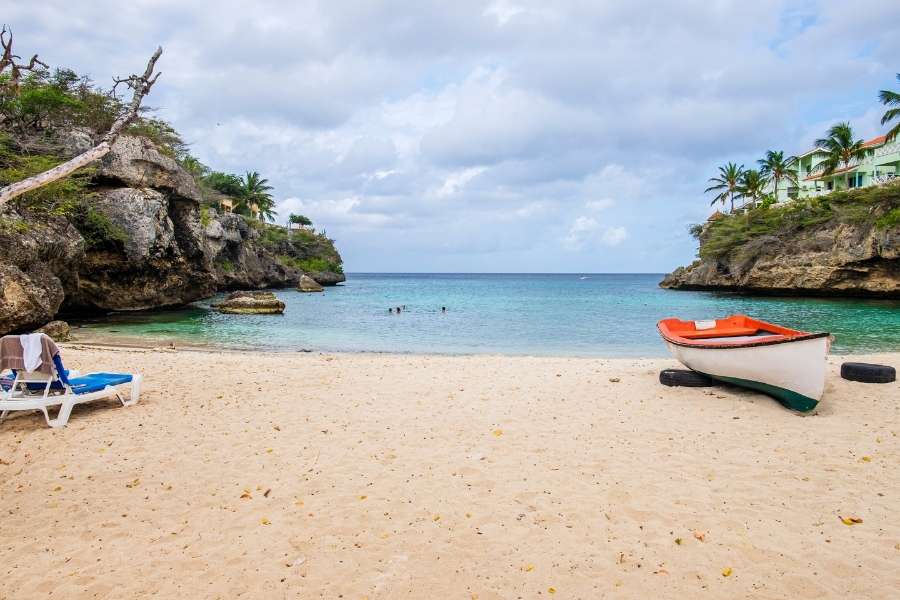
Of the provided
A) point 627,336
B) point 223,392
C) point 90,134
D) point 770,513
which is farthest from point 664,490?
point 90,134

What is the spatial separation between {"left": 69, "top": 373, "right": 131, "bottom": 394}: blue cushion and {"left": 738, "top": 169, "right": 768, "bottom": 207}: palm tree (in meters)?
66.9

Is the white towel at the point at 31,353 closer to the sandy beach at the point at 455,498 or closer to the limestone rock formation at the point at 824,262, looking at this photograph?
the sandy beach at the point at 455,498

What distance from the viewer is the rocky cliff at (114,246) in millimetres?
16547

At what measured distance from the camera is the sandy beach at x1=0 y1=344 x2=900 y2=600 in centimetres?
365

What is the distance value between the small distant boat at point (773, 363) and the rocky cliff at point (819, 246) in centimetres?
3900

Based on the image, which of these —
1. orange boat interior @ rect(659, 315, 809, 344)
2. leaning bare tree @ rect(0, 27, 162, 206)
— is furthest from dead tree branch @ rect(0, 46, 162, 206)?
orange boat interior @ rect(659, 315, 809, 344)

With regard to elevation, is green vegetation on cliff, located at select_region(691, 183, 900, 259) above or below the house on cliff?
below

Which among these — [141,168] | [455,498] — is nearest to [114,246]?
[141,168]

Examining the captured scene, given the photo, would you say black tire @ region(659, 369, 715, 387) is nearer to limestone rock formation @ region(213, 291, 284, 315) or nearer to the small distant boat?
the small distant boat

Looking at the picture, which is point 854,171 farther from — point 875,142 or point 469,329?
point 469,329

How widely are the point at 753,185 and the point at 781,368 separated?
→ 203 feet

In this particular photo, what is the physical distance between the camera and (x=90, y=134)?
25109mm

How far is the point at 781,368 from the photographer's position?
7.75 metres

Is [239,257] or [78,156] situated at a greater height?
[239,257]
